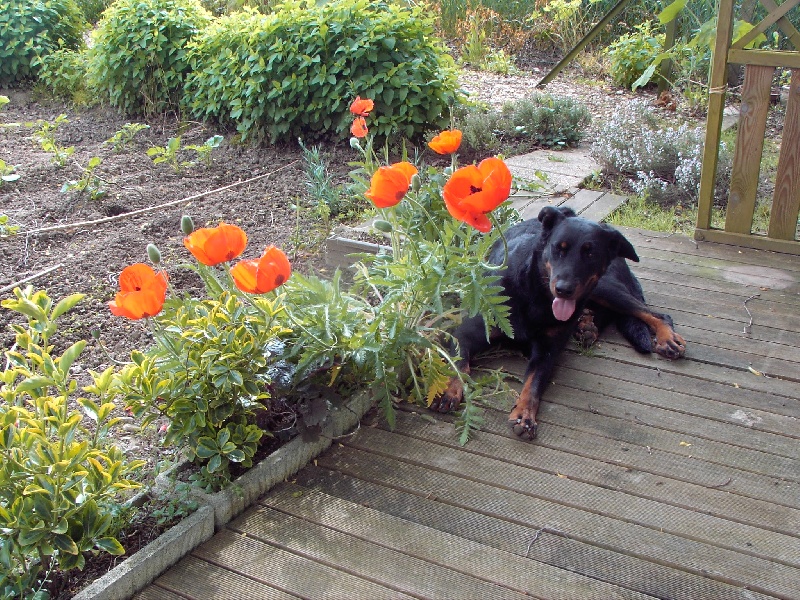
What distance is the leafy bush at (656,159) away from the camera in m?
5.44

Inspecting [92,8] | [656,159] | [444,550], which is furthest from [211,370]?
[92,8]

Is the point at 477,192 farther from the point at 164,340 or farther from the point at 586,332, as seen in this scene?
the point at 586,332

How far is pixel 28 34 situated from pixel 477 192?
8.03m

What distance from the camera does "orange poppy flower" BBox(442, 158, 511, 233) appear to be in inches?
94.3

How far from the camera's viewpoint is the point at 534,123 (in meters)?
6.61

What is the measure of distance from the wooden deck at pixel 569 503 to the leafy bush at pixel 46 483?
287 millimetres

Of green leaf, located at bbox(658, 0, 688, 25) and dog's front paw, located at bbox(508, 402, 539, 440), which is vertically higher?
green leaf, located at bbox(658, 0, 688, 25)

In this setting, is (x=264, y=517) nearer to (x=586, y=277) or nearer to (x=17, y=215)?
(x=586, y=277)

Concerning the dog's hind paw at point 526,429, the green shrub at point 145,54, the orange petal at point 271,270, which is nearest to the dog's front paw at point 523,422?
the dog's hind paw at point 526,429

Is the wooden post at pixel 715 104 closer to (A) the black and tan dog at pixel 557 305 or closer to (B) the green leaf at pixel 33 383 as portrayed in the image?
(A) the black and tan dog at pixel 557 305

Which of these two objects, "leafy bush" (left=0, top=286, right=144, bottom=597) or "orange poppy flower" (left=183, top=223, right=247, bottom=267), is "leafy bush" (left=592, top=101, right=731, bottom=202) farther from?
"leafy bush" (left=0, top=286, right=144, bottom=597)

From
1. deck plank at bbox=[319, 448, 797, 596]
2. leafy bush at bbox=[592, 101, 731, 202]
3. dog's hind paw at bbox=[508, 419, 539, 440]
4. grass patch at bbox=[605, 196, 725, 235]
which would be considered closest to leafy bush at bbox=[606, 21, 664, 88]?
leafy bush at bbox=[592, 101, 731, 202]

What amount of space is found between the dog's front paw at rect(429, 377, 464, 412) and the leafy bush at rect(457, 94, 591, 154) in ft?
11.7

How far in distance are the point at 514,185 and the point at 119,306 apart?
3627 millimetres
